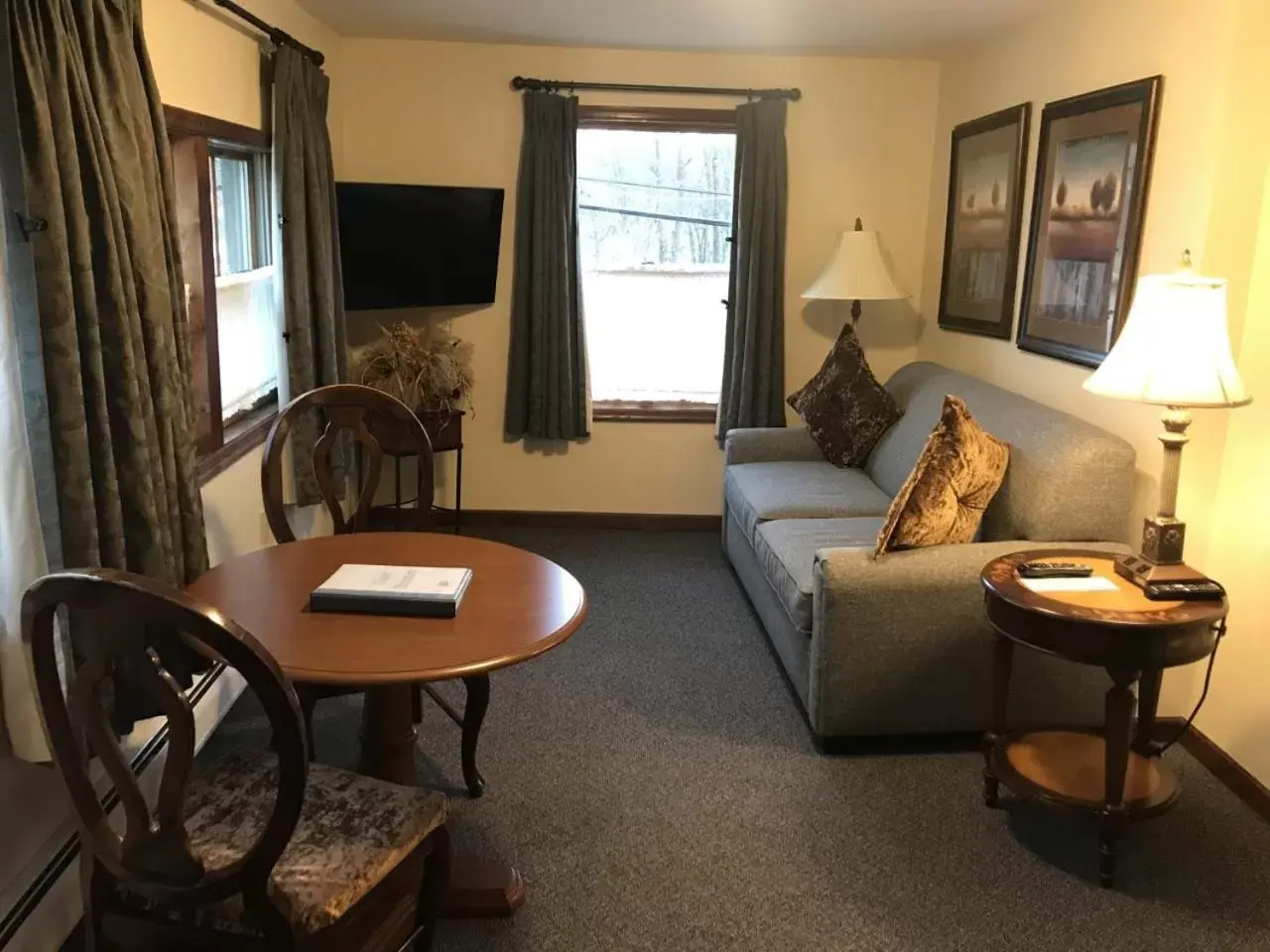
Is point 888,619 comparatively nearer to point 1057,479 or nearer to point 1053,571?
point 1053,571

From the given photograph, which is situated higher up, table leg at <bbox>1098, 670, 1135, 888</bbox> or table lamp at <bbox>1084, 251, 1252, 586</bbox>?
table lamp at <bbox>1084, 251, 1252, 586</bbox>

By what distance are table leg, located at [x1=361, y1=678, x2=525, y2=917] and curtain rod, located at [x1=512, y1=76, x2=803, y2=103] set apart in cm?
326

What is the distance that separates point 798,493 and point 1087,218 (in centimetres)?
135

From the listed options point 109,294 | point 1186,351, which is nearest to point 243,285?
point 109,294

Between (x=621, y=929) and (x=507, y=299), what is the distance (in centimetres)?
327

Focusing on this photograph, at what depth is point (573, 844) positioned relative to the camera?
2.49m

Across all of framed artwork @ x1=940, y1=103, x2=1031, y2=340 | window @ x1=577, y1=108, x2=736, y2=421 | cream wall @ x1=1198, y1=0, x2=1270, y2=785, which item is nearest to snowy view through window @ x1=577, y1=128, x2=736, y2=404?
window @ x1=577, y1=108, x2=736, y2=421

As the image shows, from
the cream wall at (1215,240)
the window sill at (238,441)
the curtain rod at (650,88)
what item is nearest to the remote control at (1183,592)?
the cream wall at (1215,240)

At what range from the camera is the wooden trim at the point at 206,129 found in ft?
9.56

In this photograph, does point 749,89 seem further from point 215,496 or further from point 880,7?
point 215,496

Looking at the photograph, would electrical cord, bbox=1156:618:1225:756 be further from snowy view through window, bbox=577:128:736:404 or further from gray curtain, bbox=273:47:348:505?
Answer: gray curtain, bbox=273:47:348:505

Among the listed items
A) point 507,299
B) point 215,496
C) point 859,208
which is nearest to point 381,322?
point 507,299

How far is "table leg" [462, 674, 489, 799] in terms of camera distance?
102 inches

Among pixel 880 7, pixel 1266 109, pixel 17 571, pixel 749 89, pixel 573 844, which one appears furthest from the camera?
pixel 749 89
